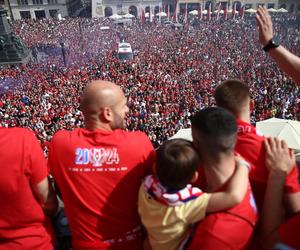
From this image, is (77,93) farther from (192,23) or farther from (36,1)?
(36,1)

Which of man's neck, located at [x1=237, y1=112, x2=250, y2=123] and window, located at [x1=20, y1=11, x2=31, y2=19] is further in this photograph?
window, located at [x1=20, y1=11, x2=31, y2=19]

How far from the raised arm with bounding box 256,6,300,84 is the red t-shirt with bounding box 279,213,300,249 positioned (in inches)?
58.0

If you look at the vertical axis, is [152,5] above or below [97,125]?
below

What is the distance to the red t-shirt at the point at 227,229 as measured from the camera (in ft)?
6.08

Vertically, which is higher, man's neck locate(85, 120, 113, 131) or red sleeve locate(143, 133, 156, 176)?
man's neck locate(85, 120, 113, 131)

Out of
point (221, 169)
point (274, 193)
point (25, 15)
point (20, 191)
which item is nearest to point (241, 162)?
point (221, 169)

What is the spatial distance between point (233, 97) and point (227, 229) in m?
1.06

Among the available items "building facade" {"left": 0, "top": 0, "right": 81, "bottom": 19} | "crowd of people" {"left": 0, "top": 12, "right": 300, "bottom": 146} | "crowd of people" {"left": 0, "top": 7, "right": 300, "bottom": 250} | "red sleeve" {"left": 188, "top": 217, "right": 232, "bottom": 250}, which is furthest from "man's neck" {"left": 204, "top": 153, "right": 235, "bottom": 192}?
"building facade" {"left": 0, "top": 0, "right": 81, "bottom": 19}

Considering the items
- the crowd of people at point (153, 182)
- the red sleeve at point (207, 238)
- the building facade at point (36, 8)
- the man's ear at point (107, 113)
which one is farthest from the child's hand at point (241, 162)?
the building facade at point (36, 8)

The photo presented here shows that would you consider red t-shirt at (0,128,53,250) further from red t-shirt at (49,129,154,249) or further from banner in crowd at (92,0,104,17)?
banner in crowd at (92,0,104,17)

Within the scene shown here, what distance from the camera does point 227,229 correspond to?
187 cm

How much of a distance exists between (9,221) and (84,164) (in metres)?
0.71

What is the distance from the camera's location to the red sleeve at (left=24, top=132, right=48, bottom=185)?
2.32 m

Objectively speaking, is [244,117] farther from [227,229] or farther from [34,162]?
[34,162]
